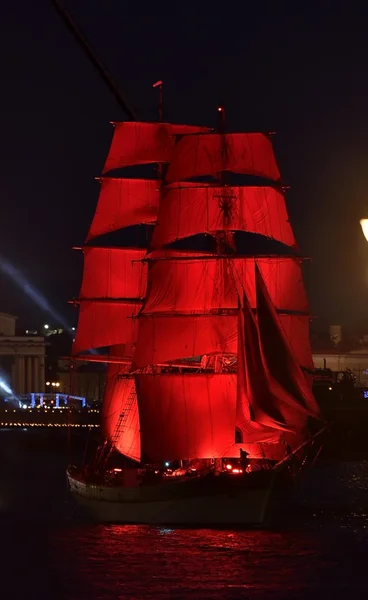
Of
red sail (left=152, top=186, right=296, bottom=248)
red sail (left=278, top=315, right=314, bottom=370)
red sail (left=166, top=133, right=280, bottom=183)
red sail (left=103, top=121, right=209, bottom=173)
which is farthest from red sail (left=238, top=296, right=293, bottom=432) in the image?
red sail (left=103, top=121, right=209, bottom=173)

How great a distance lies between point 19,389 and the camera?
16800cm

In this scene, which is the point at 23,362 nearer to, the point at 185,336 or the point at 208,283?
the point at 208,283

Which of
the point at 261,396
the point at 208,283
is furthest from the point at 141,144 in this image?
the point at 261,396

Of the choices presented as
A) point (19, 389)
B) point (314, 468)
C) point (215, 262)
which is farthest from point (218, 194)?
point (19, 389)

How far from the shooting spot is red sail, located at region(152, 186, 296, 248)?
209ft

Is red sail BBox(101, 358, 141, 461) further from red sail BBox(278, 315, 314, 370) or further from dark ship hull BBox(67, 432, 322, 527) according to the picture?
red sail BBox(278, 315, 314, 370)

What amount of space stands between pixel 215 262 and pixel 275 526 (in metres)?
12.6

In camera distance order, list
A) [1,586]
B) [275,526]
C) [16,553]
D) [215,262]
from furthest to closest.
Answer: [215,262] → [275,526] → [16,553] → [1,586]

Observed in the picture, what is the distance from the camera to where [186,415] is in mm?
59875

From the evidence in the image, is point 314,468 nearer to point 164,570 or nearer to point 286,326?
point 286,326

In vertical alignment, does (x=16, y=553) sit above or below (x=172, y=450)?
below

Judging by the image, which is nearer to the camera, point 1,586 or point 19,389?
point 1,586

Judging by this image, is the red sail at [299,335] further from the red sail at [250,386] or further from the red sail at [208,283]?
the red sail at [250,386]

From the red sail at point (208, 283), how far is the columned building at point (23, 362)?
106 m
